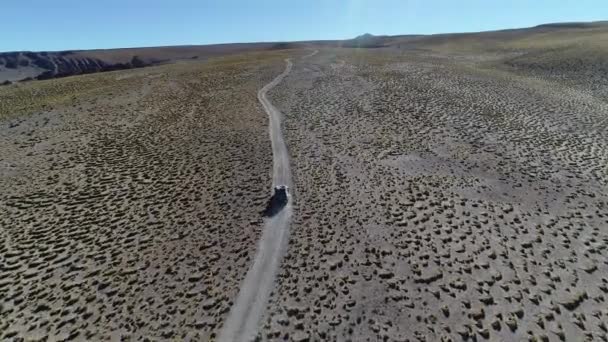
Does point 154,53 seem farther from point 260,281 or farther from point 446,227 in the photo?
point 446,227

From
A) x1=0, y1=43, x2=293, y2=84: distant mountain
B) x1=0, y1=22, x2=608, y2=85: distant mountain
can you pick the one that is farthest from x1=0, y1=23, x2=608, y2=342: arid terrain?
x1=0, y1=43, x2=293, y2=84: distant mountain

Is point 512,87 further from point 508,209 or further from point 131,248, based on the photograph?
point 131,248

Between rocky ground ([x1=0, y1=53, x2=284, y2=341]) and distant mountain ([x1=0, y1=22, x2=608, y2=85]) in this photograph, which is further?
distant mountain ([x1=0, y1=22, x2=608, y2=85])

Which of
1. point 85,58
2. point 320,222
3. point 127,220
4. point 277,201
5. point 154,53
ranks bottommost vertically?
point 320,222

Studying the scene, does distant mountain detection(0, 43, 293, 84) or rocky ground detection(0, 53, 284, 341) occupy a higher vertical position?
distant mountain detection(0, 43, 293, 84)

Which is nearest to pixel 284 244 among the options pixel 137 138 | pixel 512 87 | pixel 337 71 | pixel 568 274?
pixel 568 274

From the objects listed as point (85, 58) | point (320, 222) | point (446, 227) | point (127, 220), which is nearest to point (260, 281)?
point (320, 222)

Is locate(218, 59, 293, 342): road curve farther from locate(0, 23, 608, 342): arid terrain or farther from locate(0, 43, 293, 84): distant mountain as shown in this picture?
locate(0, 43, 293, 84): distant mountain

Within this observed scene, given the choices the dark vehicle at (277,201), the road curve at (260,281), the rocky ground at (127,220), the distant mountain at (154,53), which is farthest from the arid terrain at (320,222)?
the distant mountain at (154,53)
